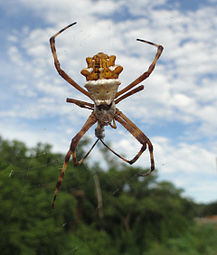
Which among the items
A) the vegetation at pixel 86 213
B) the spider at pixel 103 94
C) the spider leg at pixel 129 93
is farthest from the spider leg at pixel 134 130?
the vegetation at pixel 86 213

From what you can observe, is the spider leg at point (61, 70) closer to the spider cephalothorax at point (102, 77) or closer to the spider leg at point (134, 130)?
the spider cephalothorax at point (102, 77)

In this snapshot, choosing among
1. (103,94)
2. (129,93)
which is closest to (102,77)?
(103,94)

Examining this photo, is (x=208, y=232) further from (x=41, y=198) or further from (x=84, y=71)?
(x=84, y=71)

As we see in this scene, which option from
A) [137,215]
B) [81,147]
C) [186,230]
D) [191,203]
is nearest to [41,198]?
[81,147]

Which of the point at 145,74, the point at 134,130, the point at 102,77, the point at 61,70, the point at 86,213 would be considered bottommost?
the point at 86,213

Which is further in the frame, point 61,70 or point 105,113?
point 61,70

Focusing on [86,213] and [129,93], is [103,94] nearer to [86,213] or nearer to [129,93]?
[129,93]
